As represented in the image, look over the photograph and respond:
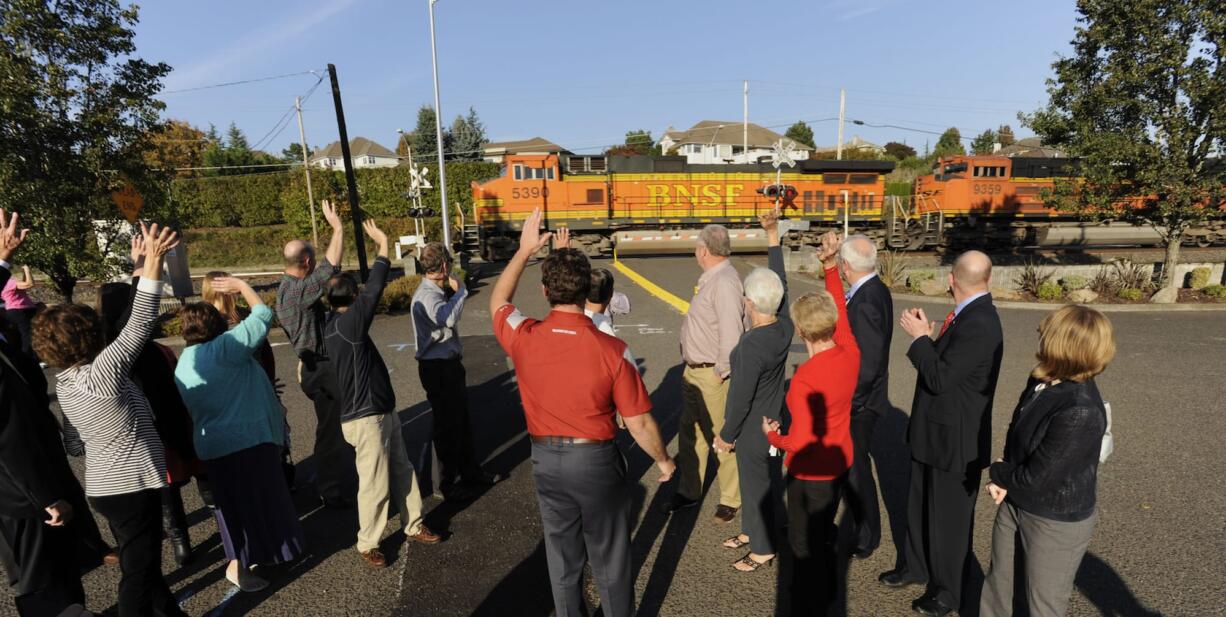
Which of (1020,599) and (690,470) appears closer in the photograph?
(1020,599)

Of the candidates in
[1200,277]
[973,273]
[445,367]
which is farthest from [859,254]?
[1200,277]

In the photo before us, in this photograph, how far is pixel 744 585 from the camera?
3.68 m

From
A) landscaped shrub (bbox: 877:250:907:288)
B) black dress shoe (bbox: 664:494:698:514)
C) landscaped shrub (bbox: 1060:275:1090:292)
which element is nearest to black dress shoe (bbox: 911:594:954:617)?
black dress shoe (bbox: 664:494:698:514)

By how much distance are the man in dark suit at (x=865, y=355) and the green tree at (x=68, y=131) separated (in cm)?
1169

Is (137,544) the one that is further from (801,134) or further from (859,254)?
(801,134)

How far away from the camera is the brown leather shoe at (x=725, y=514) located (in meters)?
4.41

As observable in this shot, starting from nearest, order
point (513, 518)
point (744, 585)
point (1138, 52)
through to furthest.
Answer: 1. point (744, 585)
2. point (513, 518)
3. point (1138, 52)

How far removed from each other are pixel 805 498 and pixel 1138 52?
1368cm

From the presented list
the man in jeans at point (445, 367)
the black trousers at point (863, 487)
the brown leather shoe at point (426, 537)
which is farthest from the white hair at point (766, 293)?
the brown leather shoe at point (426, 537)

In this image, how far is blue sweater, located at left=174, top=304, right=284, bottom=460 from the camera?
3.33m

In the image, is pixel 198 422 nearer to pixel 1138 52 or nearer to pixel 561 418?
pixel 561 418

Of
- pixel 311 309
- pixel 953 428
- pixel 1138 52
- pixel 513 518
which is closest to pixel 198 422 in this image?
pixel 311 309

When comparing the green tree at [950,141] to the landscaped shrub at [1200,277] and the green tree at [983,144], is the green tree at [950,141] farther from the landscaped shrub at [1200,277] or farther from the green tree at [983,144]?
the landscaped shrub at [1200,277]

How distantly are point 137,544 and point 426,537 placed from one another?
5.48ft
